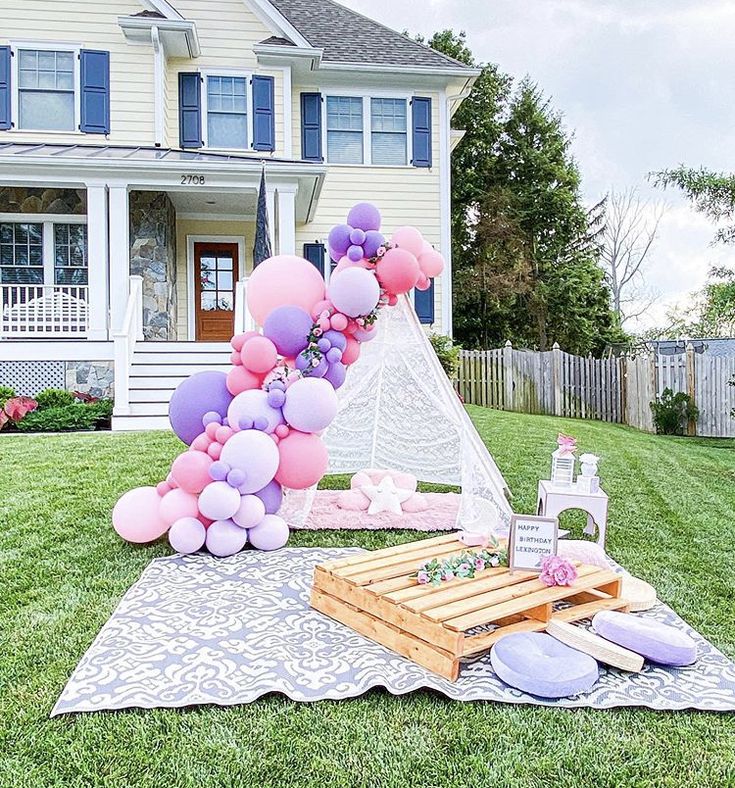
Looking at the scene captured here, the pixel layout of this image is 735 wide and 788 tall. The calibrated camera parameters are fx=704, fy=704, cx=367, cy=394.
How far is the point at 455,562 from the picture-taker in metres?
3.51

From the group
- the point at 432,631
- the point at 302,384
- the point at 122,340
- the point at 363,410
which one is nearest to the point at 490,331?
the point at 122,340

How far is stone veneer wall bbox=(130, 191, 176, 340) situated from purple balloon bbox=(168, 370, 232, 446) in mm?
7889

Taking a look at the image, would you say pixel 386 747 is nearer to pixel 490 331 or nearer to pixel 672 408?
pixel 672 408

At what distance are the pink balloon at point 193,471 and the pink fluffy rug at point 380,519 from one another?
96 centimetres

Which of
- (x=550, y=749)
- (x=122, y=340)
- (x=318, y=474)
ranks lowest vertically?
(x=550, y=749)

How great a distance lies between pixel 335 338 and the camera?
15.3 feet

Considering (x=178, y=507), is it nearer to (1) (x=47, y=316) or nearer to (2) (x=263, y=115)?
(1) (x=47, y=316)

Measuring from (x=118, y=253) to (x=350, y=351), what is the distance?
23.6 ft

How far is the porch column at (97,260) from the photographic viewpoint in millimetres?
10734

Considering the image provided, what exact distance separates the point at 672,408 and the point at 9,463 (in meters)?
10.1

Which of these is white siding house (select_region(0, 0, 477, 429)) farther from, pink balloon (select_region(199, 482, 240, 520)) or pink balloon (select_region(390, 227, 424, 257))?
pink balloon (select_region(390, 227, 424, 257))

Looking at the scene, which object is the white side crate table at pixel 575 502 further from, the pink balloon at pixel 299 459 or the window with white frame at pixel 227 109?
the window with white frame at pixel 227 109

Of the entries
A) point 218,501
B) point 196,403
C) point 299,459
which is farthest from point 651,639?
point 196,403

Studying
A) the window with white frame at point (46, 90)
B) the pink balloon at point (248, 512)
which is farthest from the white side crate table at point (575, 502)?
the window with white frame at point (46, 90)
